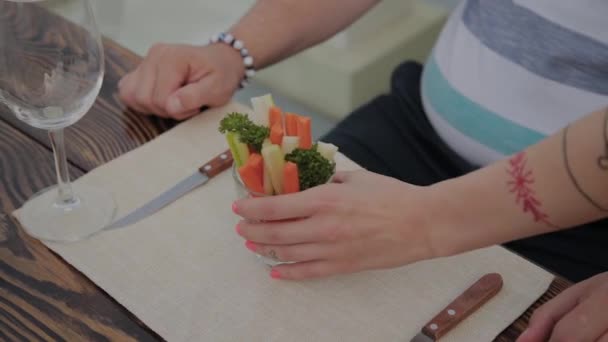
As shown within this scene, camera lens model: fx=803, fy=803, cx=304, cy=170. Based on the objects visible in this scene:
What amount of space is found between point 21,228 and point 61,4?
0.24m

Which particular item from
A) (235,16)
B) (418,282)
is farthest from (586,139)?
(235,16)

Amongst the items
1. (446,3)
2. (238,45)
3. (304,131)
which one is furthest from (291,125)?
(446,3)

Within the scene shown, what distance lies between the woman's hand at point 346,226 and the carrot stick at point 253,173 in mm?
14

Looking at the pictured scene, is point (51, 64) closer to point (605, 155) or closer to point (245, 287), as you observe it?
point (245, 287)

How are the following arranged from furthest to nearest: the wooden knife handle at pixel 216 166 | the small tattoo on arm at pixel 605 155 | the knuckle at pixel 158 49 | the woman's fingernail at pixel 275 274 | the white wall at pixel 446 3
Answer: the white wall at pixel 446 3 → the knuckle at pixel 158 49 → the wooden knife handle at pixel 216 166 → the woman's fingernail at pixel 275 274 → the small tattoo on arm at pixel 605 155

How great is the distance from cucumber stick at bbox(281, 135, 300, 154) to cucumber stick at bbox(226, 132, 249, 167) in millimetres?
39

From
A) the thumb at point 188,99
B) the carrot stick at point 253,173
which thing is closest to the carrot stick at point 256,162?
the carrot stick at point 253,173

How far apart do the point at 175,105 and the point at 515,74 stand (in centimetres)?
43

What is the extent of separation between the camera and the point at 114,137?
3.21ft

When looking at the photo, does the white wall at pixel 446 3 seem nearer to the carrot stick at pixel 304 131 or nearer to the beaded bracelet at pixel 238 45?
the beaded bracelet at pixel 238 45

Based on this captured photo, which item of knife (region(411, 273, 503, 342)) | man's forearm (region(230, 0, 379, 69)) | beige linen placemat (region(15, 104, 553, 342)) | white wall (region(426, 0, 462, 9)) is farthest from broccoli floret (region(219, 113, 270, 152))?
white wall (region(426, 0, 462, 9))

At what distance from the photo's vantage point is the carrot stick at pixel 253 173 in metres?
0.74

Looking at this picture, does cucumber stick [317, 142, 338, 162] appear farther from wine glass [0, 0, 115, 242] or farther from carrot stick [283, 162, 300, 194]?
wine glass [0, 0, 115, 242]

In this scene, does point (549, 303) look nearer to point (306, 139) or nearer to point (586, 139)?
point (586, 139)
